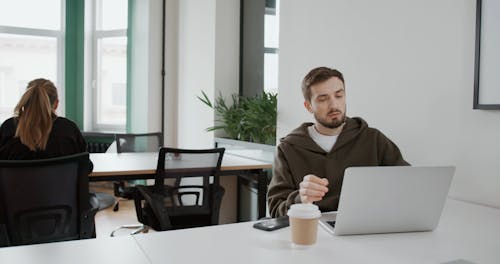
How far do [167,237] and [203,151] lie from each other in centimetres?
158

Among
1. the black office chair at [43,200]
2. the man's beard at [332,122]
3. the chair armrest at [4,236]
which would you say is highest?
the man's beard at [332,122]

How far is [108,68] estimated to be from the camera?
19.5 feet

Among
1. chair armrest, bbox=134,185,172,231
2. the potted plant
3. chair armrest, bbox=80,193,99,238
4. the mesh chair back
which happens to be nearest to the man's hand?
chair armrest, bbox=80,193,99,238

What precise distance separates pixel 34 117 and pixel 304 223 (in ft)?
5.63

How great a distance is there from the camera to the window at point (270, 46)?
377 centimetres

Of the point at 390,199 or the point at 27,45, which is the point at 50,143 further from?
the point at 27,45

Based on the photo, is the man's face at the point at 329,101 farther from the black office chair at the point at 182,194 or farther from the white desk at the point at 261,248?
the black office chair at the point at 182,194

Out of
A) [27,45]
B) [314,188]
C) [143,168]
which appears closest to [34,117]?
[143,168]

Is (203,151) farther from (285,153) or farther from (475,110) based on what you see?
(475,110)

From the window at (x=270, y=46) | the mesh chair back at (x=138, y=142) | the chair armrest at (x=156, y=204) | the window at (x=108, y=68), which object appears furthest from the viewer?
the window at (x=108, y=68)

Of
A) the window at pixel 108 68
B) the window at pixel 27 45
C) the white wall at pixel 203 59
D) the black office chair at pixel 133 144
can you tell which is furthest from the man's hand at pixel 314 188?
the window at pixel 27 45

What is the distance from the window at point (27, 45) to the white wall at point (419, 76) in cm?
425

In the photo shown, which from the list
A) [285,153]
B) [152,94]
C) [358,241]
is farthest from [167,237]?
[152,94]

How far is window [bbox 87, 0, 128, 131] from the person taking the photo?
585 centimetres
